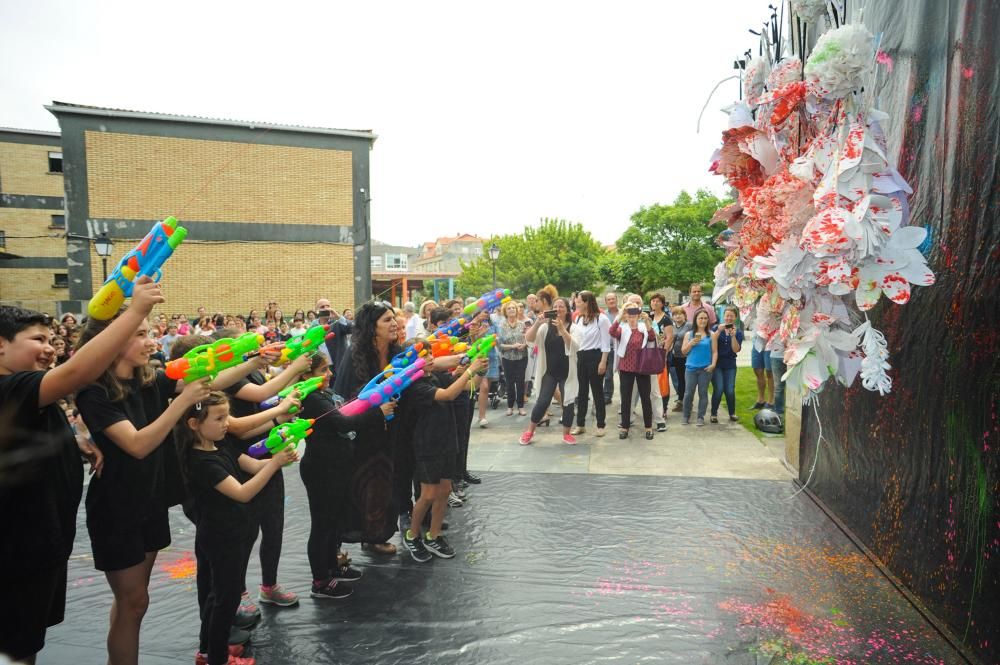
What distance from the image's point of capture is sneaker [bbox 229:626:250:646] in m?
2.78

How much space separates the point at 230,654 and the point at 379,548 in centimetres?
128

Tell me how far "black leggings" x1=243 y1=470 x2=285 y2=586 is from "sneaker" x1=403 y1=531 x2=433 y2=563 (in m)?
0.91

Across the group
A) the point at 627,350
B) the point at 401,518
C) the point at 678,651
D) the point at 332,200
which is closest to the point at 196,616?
the point at 401,518

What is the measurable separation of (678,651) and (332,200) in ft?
64.3

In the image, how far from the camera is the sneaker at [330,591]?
3.31 metres

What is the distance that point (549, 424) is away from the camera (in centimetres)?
805

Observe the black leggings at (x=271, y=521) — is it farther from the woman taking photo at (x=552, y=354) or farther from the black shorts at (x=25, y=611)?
the woman taking photo at (x=552, y=354)

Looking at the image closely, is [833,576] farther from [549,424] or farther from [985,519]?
[549,424]

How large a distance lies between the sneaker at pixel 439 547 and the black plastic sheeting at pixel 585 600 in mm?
87

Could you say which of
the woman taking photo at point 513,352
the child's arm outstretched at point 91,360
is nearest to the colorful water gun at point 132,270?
the child's arm outstretched at point 91,360

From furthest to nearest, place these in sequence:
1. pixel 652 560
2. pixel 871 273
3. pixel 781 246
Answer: pixel 652 560
pixel 781 246
pixel 871 273

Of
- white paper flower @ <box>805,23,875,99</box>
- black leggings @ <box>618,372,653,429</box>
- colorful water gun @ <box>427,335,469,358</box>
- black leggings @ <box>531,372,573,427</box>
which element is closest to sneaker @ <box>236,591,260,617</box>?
colorful water gun @ <box>427,335,469,358</box>

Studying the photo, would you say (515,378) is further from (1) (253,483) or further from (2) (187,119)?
(2) (187,119)

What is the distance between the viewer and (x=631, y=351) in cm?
689
